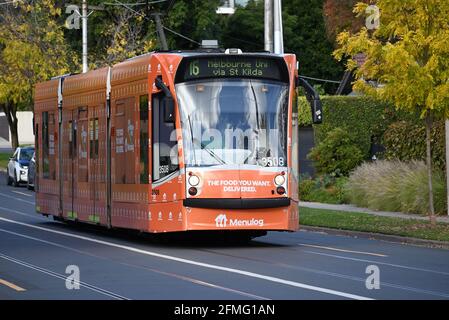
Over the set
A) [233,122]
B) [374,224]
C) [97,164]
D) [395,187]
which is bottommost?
[374,224]

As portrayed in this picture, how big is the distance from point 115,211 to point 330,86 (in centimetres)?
5907

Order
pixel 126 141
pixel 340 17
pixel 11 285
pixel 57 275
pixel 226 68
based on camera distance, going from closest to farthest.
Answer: pixel 11 285 → pixel 57 275 → pixel 226 68 → pixel 126 141 → pixel 340 17

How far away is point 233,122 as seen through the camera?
22.3 m

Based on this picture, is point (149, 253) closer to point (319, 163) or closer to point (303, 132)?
point (319, 163)

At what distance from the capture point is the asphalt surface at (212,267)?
51.8 ft

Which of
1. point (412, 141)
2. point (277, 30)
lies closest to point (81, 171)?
point (277, 30)

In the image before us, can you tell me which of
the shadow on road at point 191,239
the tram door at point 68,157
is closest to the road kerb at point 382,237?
the shadow on road at point 191,239

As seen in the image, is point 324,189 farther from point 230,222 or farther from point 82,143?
point 230,222

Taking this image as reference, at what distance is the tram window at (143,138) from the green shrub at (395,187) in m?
10.8

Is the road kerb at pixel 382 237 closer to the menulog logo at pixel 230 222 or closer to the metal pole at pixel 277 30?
the menulog logo at pixel 230 222

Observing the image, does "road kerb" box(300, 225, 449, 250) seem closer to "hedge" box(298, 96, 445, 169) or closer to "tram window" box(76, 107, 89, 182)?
"tram window" box(76, 107, 89, 182)

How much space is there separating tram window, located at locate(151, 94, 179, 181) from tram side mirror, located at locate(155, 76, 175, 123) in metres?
0.15

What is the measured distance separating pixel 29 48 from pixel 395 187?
104ft
